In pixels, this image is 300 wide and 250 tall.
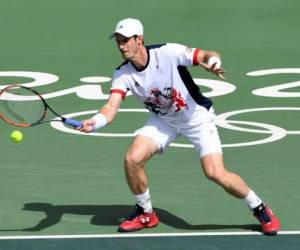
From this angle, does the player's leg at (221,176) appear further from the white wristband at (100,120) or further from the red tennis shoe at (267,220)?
the white wristband at (100,120)

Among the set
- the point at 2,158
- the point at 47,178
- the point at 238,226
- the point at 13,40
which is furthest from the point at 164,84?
the point at 13,40

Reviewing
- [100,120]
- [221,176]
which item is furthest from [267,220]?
[100,120]

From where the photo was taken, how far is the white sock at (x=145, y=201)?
13281 millimetres

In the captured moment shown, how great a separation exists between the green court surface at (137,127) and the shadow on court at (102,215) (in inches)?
0.5

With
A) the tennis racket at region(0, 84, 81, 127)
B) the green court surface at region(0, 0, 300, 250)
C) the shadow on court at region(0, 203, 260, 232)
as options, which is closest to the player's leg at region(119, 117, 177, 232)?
the green court surface at region(0, 0, 300, 250)

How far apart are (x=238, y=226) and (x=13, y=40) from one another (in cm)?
954

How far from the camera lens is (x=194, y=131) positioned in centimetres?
1322

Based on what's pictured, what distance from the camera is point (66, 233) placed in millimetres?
13102

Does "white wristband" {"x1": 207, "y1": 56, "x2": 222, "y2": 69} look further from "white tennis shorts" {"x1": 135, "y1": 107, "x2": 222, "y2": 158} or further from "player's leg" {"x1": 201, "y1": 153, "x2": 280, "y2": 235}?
"player's leg" {"x1": 201, "y1": 153, "x2": 280, "y2": 235}

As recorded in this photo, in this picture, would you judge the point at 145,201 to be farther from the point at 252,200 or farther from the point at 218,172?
the point at 252,200

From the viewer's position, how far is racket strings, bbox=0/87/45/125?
12922 mm

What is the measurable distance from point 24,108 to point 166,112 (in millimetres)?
1512

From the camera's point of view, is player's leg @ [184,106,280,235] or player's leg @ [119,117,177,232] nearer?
player's leg @ [184,106,280,235]

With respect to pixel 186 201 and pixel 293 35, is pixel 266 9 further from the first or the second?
pixel 186 201
